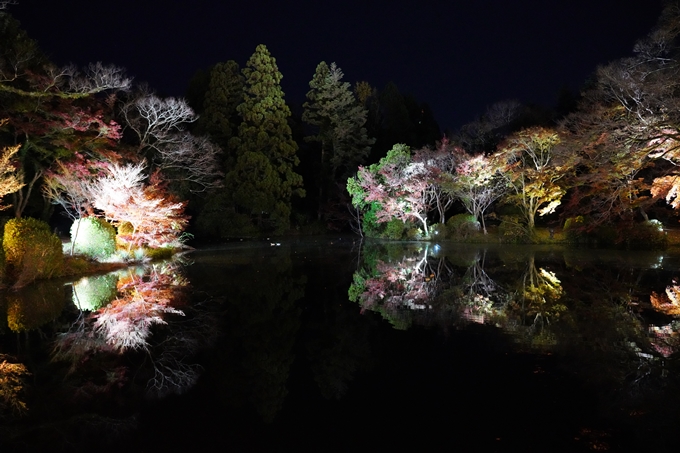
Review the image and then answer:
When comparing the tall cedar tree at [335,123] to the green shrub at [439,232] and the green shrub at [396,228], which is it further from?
the green shrub at [439,232]

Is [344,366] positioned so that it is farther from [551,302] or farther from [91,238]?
[91,238]

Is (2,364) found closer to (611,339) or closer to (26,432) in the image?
(26,432)

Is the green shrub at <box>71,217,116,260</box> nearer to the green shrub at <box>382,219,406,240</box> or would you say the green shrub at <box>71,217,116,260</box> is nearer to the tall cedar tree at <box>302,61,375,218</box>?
the green shrub at <box>382,219,406,240</box>

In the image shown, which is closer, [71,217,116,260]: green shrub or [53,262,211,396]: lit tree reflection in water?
[53,262,211,396]: lit tree reflection in water

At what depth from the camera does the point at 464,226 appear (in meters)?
21.6

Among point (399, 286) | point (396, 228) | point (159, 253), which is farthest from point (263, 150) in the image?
point (399, 286)

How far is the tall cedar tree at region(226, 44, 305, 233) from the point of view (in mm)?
26281

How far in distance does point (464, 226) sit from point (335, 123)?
13243 millimetres

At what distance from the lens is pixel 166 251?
659 inches

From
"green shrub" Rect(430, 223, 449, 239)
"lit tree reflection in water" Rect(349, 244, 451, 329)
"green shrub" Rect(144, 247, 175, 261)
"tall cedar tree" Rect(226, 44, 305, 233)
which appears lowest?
"lit tree reflection in water" Rect(349, 244, 451, 329)

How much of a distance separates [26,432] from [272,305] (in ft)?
15.6

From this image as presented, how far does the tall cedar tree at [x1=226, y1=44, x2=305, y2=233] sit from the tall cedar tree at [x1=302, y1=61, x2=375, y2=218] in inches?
139

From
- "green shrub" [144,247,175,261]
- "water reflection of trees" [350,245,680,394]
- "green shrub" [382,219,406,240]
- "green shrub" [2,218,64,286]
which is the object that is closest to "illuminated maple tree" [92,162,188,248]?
"green shrub" [144,247,175,261]

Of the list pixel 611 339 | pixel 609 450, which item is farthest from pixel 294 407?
pixel 611 339
